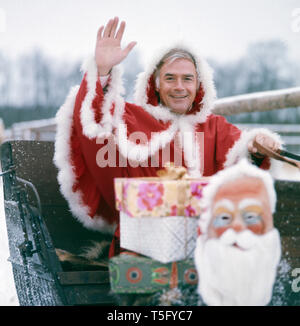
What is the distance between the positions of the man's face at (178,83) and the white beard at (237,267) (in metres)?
0.86

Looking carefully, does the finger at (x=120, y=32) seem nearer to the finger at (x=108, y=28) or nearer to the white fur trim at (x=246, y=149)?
the finger at (x=108, y=28)

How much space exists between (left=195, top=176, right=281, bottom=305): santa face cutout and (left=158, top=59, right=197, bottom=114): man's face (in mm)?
810

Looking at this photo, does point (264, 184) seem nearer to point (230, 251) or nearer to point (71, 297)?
point (230, 251)

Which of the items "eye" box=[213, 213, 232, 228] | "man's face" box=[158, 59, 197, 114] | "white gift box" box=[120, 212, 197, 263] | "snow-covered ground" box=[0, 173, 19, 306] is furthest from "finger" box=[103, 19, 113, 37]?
"snow-covered ground" box=[0, 173, 19, 306]

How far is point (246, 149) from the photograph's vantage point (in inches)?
69.2

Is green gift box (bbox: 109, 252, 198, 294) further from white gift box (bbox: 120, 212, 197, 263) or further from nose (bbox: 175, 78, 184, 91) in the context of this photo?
nose (bbox: 175, 78, 184, 91)

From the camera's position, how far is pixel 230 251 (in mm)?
1094

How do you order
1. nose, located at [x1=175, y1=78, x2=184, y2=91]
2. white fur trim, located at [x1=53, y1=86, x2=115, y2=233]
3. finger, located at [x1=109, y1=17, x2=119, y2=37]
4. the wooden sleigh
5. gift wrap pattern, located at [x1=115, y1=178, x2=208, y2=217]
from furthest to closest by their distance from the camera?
nose, located at [x1=175, y1=78, x2=184, y2=91] < white fur trim, located at [x1=53, y1=86, x2=115, y2=233] < finger, located at [x1=109, y1=17, x2=119, y2=37] < the wooden sleigh < gift wrap pattern, located at [x1=115, y1=178, x2=208, y2=217]

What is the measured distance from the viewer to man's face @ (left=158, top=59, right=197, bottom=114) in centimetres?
183

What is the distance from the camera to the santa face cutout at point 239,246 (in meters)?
1.09

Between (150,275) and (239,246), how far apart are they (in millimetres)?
331
